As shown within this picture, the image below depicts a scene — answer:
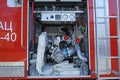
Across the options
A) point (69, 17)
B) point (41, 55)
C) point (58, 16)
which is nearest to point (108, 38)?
point (69, 17)

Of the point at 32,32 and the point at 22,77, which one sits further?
the point at 32,32

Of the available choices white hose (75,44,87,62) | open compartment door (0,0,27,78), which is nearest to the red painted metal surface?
open compartment door (0,0,27,78)

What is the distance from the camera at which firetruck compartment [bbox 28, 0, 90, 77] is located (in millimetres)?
3908

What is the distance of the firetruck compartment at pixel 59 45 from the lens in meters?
3.91

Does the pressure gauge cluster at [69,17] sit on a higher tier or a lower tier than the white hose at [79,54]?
higher

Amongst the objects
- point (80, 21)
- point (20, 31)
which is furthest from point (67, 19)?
point (20, 31)

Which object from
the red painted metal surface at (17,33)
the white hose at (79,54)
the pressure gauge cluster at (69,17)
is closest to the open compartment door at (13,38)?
the red painted metal surface at (17,33)

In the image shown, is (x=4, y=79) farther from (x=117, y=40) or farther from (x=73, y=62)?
(x=117, y=40)

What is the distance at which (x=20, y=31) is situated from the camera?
3.83 metres

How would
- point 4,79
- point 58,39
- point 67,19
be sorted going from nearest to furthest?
point 4,79 < point 67,19 < point 58,39

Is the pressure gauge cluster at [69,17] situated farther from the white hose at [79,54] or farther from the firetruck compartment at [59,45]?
the white hose at [79,54]

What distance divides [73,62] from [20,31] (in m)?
1.05

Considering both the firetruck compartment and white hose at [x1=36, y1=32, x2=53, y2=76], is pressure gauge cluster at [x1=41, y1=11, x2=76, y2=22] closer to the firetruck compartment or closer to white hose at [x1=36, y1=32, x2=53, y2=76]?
the firetruck compartment

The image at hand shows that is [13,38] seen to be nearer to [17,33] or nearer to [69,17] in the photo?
[17,33]
